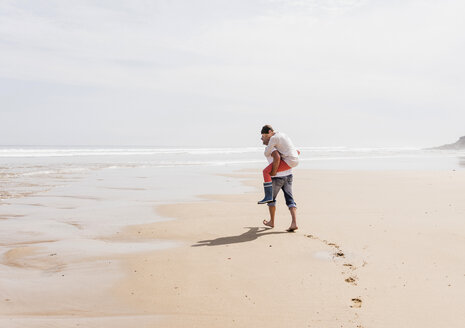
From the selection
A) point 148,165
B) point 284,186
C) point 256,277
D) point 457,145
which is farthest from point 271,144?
point 457,145

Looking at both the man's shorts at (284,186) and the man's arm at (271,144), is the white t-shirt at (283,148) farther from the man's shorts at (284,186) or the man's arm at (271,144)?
the man's shorts at (284,186)

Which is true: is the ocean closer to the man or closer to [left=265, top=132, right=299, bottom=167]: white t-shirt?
the man

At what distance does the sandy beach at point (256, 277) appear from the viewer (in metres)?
3.74

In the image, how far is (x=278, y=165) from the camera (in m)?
7.25

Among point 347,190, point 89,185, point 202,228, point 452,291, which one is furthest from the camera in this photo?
point 89,185

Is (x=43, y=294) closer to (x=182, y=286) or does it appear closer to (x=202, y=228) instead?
(x=182, y=286)

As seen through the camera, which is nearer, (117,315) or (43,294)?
(117,315)

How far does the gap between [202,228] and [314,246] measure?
2.30 meters

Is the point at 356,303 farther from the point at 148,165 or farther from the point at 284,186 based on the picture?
the point at 148,165

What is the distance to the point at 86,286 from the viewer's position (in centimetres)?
457

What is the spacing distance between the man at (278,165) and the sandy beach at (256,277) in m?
0.54

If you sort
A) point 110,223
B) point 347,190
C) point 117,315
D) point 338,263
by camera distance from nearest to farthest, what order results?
point 117,315
point 338,263
point 110,223
point 347,190

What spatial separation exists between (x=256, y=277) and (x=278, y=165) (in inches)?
111

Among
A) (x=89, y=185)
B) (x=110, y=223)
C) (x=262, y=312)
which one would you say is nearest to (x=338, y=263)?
(x=262, y=312)
